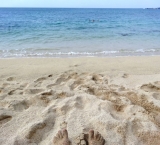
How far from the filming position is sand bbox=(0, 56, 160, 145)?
218cm

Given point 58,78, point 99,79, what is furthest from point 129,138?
point 58,78

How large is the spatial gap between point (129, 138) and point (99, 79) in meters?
1.83

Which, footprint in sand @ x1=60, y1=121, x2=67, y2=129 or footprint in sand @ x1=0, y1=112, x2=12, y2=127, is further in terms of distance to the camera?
footprint in sand @ x1=0, y1=112, x2=12, y2=127

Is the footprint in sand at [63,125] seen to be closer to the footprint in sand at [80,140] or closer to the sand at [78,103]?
the sand at [78,103]

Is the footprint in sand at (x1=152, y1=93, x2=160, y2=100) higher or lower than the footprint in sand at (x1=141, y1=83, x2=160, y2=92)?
above

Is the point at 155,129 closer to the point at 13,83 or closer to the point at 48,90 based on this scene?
the point at 48,90

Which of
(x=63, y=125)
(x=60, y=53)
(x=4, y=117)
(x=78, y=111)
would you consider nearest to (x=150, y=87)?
(x=78, y=111)

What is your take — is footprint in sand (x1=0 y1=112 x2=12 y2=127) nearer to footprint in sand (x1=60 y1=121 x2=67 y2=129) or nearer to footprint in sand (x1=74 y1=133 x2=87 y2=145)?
A: footprint in sand (x1=60 y1=121 x2=67 y2=129)

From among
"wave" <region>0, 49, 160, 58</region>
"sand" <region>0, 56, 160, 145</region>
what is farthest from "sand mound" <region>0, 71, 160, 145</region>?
"wave" <region>0, 49, 160, 58</region>

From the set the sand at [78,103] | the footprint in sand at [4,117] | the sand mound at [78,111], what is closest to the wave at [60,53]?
the sand at [78,103]

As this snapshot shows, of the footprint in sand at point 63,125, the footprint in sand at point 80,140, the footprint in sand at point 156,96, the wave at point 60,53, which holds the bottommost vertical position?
the wave at point 60,53

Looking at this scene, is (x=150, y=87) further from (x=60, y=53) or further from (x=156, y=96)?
(x=60, y=53)

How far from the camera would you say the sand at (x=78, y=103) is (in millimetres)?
2176

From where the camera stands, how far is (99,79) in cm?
384
